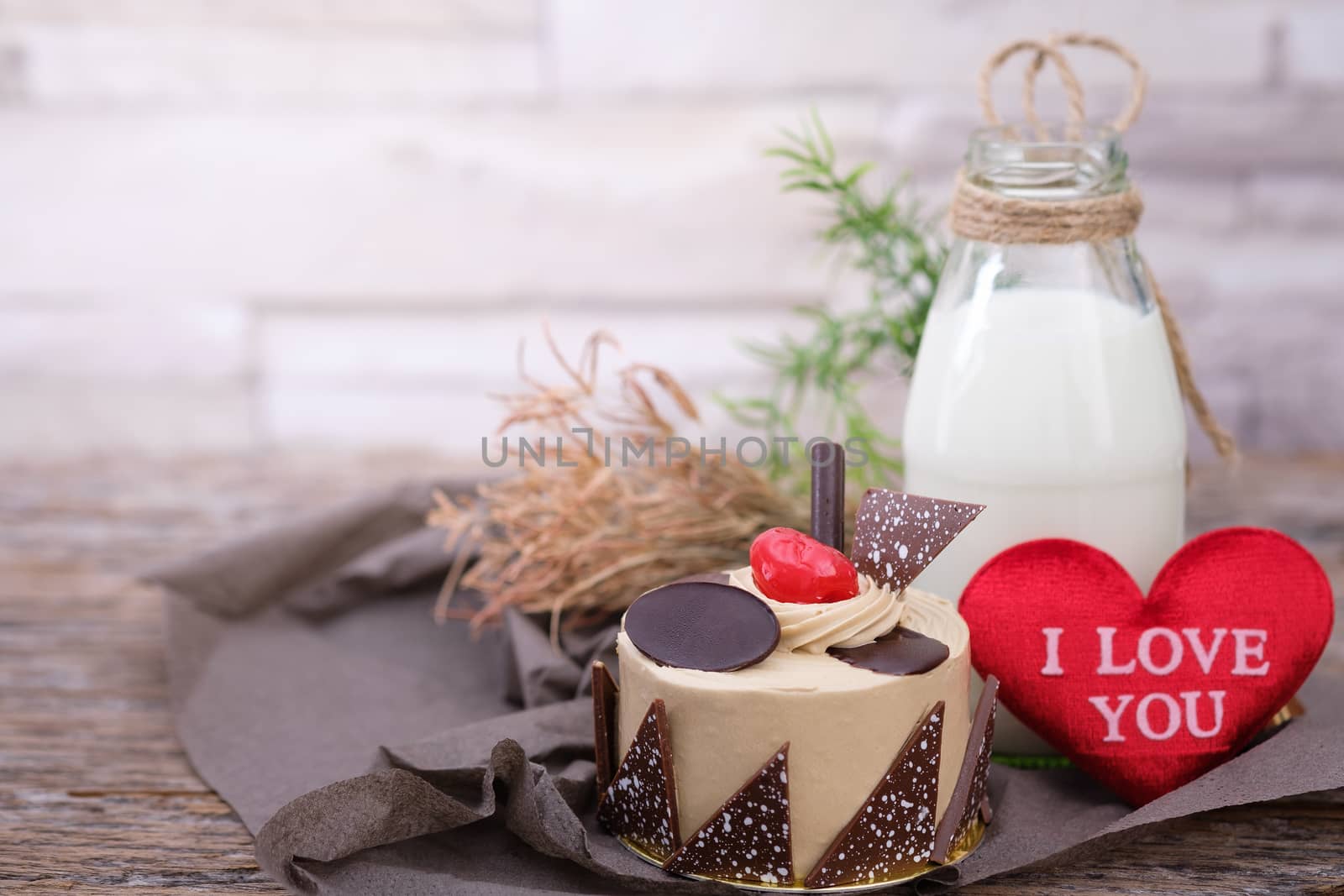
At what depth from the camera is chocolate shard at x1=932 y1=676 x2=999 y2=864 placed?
51cm

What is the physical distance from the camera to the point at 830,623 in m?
0.51

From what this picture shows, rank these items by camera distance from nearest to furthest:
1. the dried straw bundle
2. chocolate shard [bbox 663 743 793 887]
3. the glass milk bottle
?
chocolate shard [bbox 663 743 793 887]
the glass milk bottle
the dried straw bundle

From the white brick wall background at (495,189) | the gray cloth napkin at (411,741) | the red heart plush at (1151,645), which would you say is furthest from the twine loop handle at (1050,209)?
the white brick wall background at (495,189)

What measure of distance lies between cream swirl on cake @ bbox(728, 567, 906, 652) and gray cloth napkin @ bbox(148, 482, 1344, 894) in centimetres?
10

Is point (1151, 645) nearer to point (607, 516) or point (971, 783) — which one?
point (971, 783)

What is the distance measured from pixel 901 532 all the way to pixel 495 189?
0.94m

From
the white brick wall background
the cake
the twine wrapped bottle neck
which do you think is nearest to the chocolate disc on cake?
the cake

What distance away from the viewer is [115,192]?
1.44 metres

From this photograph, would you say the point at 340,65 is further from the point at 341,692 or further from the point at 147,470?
the point at 341,692

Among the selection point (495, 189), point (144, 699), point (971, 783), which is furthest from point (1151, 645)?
point (495, 189)

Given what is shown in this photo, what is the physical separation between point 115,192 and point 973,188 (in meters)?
1.12

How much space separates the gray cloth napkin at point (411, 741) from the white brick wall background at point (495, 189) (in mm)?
530

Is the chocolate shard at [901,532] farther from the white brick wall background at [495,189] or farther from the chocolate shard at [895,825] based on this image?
the white brick wall background at [495,189]

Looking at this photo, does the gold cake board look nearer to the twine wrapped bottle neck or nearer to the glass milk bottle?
the glass milk bottle
